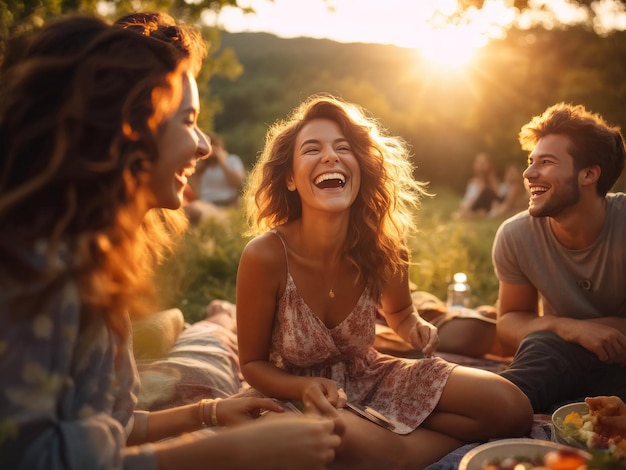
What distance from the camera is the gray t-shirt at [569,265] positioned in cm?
366

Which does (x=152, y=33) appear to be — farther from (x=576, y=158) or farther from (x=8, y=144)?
(x=576, y=158)

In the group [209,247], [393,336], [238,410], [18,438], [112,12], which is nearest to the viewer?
[18,438]

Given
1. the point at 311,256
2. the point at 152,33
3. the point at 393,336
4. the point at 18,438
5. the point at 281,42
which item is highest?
the point at 281,42

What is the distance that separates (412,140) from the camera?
19.0m

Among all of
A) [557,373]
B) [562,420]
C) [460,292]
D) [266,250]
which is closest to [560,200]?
[557,373]

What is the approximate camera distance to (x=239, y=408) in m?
2.43

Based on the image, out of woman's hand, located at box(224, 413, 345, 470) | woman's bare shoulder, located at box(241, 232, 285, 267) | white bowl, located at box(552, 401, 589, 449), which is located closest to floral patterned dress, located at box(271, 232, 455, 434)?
woman's bare shoulder, located at box(241, 232, 285, 267)

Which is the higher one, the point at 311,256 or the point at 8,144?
the point at 8,144

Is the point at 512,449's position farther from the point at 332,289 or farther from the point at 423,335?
the point at 332,289

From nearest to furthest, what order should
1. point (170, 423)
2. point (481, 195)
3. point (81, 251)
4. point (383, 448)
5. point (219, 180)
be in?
point (81, 251) < point (170, 423) < point (383, 448) < point (219, 180) < point (481, 195)

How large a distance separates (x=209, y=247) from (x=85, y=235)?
513 cm

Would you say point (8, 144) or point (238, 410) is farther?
point (238, 410)

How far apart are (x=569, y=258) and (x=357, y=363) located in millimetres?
1567

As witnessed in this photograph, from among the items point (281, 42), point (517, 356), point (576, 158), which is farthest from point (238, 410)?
point (281, 42)
